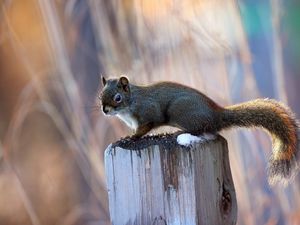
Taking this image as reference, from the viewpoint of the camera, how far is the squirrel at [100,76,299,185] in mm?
1464

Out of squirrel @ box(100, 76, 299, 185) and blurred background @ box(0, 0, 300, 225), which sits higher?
blurred background @ box(0, 0, 300, 225)

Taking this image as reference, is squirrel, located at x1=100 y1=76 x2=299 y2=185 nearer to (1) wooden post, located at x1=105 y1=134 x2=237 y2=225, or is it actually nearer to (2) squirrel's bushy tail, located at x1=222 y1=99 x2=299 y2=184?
(2) squirrel's bushy tail, located at x1=222 y1=99 x2=299 y2=184

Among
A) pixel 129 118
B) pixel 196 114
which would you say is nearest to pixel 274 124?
pixel 196 114

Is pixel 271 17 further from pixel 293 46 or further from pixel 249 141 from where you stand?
pixel 249 141

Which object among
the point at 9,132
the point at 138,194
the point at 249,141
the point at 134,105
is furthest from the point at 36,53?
the point at 138,194

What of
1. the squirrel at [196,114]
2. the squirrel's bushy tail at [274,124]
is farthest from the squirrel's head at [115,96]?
the squirrel's bushy tail at [274,124]

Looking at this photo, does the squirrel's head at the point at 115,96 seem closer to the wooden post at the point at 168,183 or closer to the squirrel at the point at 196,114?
the squirrel at the point at 196,114

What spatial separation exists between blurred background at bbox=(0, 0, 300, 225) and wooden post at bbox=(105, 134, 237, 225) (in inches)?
40.8

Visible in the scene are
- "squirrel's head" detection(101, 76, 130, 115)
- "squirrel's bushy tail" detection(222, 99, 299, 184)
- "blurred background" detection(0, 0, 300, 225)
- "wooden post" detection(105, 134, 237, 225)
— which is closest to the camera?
"wooden post" detection(105, 134, 237, 225)

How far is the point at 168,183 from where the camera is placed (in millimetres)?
1253

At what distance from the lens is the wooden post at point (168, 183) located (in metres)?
1.25

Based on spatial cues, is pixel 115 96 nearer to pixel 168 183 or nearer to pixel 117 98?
pixel 117 98

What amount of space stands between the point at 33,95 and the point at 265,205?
4.34ft

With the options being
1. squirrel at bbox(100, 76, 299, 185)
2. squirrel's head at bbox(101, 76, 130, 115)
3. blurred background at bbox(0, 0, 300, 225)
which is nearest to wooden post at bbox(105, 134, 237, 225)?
squirrel at bbox(100, 76, 299, 185)
